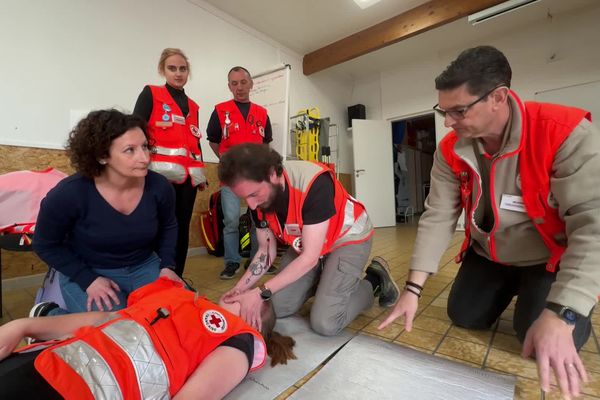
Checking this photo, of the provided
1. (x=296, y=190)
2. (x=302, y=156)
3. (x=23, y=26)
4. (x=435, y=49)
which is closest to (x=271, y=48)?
(x=302, y=156)

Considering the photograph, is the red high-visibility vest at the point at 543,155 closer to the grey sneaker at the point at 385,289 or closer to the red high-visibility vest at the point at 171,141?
the grey sneaker at the point at 385,289

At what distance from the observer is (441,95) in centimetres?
93

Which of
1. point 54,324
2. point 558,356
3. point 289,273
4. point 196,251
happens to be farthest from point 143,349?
point 196,251

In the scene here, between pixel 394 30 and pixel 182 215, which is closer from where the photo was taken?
pixel 182 215

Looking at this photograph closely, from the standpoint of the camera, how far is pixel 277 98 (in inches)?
125

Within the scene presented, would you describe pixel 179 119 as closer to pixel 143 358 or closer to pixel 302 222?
pixel 302 222

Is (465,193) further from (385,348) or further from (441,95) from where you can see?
(385,348)

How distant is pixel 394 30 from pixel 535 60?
6.37ft

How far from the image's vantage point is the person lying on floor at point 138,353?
24.9 inches

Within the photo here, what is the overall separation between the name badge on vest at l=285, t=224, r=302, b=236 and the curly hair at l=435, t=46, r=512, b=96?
68cm

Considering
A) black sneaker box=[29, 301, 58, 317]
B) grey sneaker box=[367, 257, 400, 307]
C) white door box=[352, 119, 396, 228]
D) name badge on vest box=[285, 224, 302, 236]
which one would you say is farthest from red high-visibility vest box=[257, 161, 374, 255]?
white door box=[352, 119, 396, 228]

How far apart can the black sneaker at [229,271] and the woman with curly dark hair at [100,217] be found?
0.94 meters

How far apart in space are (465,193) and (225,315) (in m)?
0.88

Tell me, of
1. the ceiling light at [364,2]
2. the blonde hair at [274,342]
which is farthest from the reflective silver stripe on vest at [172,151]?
the ceiling light at [364,2]
